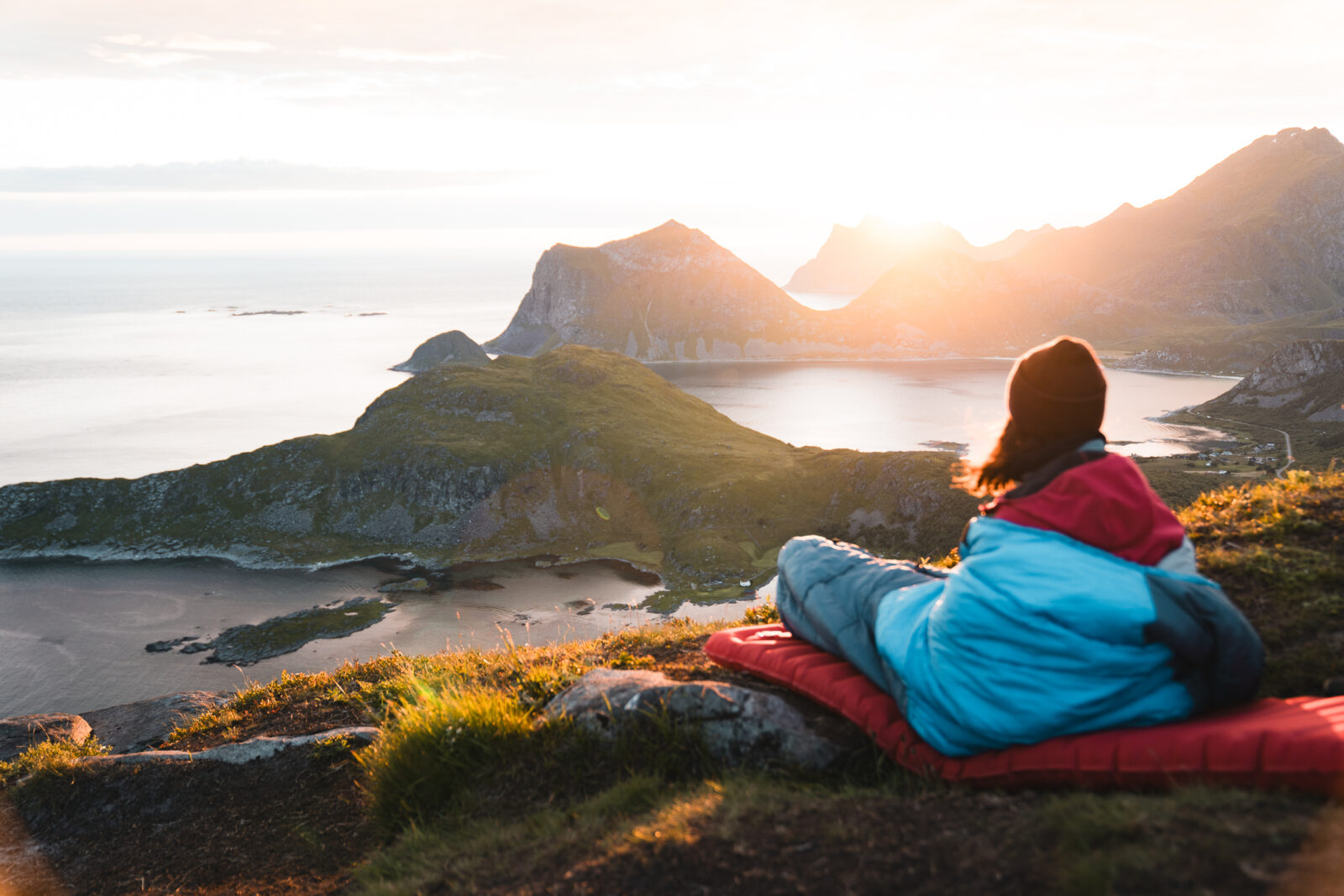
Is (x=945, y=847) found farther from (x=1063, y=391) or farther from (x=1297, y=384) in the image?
(x=1297, y=384)

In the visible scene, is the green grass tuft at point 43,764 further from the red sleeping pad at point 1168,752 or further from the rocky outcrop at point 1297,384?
the rocky outcrop at point 1297,384

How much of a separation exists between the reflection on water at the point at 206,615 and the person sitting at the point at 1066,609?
173 ft

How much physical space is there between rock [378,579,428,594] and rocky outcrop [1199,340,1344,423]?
571ft

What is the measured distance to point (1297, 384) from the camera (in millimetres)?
157375

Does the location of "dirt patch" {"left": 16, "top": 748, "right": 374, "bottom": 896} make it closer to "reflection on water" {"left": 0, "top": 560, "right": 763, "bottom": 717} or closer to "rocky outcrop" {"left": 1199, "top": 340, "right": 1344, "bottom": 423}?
"reflection on water" {"left": 0, "top": 560, "right": 763, "bottom": 717}

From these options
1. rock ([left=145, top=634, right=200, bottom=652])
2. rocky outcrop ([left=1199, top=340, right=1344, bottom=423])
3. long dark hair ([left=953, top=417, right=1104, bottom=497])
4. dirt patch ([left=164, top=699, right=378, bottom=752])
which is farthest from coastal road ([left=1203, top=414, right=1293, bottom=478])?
rock ([left=145, top=634, right=200, bottom=652])

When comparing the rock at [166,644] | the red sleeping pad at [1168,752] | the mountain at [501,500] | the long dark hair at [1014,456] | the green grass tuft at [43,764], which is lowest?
the rock at [166,644]

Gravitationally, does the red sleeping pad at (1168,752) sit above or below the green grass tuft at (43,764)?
above

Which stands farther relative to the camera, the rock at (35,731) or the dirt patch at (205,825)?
the rock at (35,731)

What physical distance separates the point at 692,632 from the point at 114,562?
11202 cm

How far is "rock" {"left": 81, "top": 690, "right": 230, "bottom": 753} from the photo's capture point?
1080cm

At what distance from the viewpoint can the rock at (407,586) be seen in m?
78.1

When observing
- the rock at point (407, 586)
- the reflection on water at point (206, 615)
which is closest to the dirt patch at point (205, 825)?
the reflection on water at point (206, 615)

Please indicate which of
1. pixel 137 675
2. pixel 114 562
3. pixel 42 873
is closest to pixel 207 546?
pixel 114 562
